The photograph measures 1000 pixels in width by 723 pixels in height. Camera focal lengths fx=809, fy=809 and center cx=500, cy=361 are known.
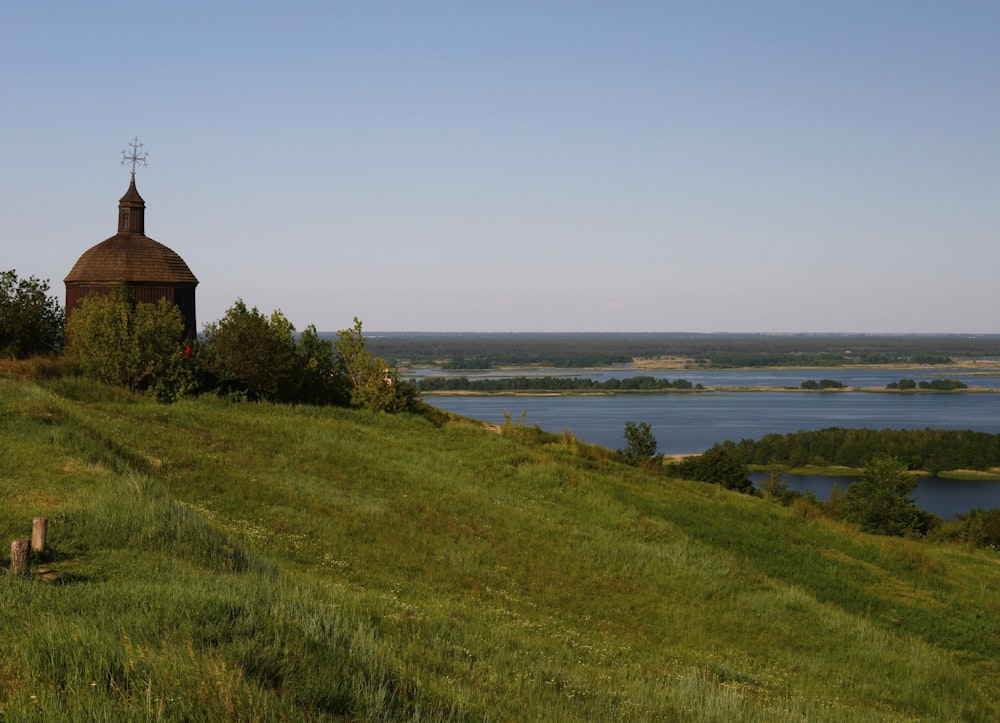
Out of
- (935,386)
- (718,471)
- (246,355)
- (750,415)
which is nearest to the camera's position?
(246,355)

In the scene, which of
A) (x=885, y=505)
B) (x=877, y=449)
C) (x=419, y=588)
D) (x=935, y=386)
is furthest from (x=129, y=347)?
(x=935, y=386)

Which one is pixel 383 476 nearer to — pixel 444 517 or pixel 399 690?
pixel 444 517

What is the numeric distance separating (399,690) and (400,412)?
80.2 feet

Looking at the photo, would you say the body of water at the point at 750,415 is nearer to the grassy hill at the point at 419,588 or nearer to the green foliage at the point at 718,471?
the green foliage at the point at 718,471

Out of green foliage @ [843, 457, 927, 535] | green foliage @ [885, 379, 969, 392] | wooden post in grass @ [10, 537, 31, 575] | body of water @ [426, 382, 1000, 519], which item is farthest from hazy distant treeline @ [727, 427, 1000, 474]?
green foliage @ [885, 379, 969, 392]

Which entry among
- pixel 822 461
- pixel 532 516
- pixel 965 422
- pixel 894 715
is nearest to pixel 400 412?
pixel 532 516

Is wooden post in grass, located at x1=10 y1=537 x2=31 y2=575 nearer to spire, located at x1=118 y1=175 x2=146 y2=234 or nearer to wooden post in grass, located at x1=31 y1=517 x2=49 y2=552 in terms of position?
wooden post in grass, located at x1=31 y1=517 x2=49 y2=552

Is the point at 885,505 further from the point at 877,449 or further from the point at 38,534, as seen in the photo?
the point at 877,449

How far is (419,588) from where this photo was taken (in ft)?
40.3

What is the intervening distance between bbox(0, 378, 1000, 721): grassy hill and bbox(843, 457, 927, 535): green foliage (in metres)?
12.8

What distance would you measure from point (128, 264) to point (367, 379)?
1135 centimetres

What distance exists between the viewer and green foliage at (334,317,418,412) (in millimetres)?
30281

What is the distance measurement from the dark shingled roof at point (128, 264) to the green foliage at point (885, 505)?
32301 millimetres

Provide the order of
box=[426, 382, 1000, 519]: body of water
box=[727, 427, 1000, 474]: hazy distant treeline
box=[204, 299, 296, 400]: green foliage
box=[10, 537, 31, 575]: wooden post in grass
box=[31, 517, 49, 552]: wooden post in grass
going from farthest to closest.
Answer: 1. box=[727, 427, 1000, 474]: hazy distant treeline
2. box=[426, 382, 1000, 519]: body of water
3. box=[204, 299, 296, 400]: green foliage
4. box=[31, 517, 49, 552]: wooden post in grass
5. box=[10, 537, 31, 575]: wooden post in grass
